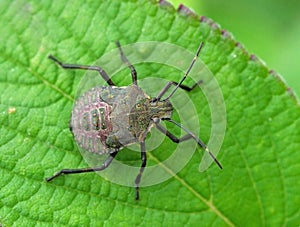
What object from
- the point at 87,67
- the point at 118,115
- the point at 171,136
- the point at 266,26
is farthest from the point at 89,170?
the point at 266,26

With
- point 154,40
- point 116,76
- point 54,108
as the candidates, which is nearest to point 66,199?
point 54,108

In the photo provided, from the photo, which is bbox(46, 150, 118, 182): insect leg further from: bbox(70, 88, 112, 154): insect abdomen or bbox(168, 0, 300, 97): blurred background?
bbox(168, 0, 300, 97): blurred background

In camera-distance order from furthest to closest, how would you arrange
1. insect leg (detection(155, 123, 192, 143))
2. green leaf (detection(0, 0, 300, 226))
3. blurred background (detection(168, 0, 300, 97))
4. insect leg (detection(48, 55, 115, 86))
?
blurred background (detection(168, 0, 300, 97)) → insect leg (detection(155, 123, 192, 143)) → insect leg (detection(48, 55, 115, 86)) → green leaf (detection(0, 0, 300, 226))

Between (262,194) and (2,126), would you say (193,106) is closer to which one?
(262,194)

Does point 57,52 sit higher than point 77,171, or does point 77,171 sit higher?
point 57,52

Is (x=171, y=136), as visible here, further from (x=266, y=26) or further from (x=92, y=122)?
(x=266, y=26)

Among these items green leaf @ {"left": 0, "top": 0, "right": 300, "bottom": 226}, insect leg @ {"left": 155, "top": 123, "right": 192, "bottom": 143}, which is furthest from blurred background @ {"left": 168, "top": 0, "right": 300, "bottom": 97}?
insect leg @ {"left": 155, "top": 123, "right": 192, "bottom": 143}

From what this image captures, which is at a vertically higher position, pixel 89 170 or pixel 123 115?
pixel 123 115
